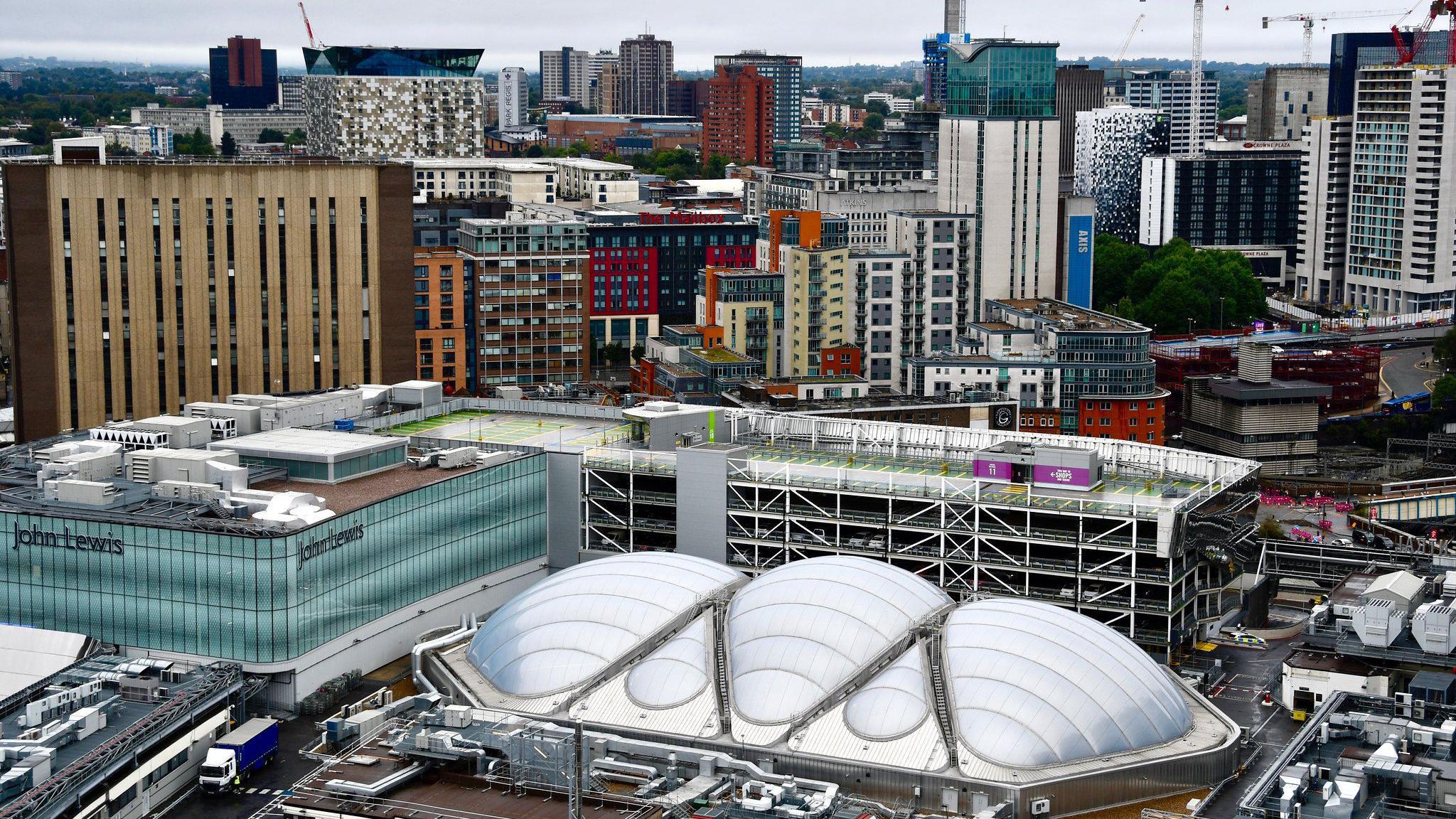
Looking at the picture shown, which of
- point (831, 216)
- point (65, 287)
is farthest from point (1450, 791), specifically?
point (831, 216)

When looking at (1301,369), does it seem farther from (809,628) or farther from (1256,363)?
(809,628)

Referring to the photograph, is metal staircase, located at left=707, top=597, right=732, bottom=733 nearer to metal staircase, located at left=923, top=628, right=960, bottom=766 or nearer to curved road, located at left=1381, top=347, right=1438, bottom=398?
metal staircase, located at left=923, top=628, right=960, bottom=766

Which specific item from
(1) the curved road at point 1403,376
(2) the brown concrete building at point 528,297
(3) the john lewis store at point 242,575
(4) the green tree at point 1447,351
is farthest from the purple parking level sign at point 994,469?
(4) the green tree at point 1447,351

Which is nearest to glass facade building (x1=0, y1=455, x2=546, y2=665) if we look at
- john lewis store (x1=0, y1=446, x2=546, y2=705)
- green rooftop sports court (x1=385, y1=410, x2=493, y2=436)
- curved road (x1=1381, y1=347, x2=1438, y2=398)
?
john lewis store (x1=0, y1=446, x2=546, y2=705)

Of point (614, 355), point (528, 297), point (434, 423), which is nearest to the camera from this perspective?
point (434, 423)

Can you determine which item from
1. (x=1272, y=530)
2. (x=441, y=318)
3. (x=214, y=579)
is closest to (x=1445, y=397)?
(x=1272, y=530)

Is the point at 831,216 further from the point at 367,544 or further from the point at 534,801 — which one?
the point at 534,801
